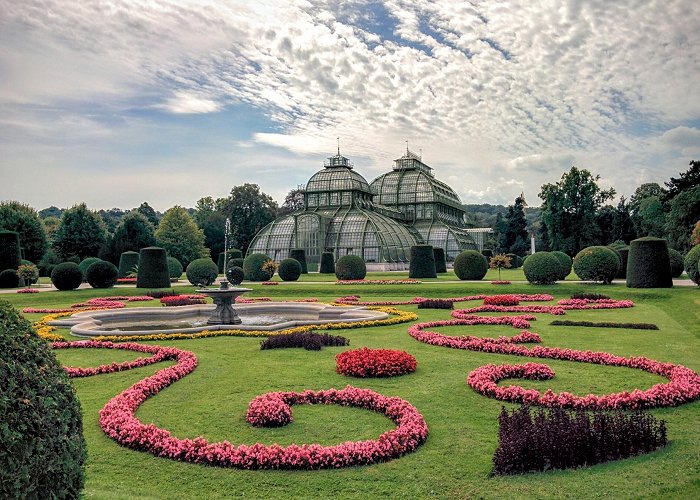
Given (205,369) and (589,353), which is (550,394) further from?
(205,369)

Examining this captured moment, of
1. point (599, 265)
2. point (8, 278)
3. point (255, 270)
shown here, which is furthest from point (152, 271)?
point (599, 265)

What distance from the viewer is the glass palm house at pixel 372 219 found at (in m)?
58.8

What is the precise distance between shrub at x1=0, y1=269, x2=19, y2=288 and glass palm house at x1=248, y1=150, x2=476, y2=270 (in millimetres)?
26772

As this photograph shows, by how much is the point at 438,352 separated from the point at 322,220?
160 ft

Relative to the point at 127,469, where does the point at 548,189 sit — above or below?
above

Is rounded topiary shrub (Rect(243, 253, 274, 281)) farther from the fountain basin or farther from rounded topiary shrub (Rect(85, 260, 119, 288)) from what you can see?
the fountain basin

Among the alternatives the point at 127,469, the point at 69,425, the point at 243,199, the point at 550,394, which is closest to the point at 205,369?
the point at 127,469

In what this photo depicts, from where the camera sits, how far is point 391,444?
6414 mm

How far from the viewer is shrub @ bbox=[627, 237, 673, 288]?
2639cm

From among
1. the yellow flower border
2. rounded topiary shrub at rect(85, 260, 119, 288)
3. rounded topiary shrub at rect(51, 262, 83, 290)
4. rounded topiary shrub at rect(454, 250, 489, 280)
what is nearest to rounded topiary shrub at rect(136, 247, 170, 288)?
rounded topiary shrub at rect(85, 260, 119, 288)

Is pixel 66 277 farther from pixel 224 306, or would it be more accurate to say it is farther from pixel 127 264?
pixel 224 306

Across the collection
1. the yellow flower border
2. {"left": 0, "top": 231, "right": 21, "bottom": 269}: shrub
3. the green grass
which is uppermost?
{"left": 0, "top": 231, "right": 21, "bottom": 269}: shrub

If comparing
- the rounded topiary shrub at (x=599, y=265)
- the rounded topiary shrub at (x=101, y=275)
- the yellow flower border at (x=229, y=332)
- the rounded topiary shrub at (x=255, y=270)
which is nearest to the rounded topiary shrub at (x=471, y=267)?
the rounded topiary shrub at (x=599, y=265)

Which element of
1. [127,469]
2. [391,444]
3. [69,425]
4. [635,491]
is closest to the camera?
[69,425]
